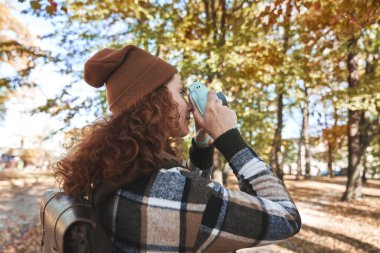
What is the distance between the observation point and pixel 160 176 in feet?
4.41

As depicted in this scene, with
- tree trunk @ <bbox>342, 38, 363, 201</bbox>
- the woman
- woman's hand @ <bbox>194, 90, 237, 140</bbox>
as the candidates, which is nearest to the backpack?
the woman

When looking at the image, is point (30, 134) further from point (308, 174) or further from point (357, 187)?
point (357, 187)

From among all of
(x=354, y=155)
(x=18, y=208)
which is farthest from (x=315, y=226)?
(x=18, y=208)

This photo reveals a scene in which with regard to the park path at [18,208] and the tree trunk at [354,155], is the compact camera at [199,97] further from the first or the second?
the tree trunk at [354,155]

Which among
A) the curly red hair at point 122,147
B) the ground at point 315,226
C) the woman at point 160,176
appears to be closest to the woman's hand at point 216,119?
the woman at point 160,176

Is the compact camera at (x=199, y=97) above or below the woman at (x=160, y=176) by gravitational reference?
above

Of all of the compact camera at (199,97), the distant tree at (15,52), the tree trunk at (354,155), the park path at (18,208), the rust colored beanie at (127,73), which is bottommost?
the park path at (18,208)

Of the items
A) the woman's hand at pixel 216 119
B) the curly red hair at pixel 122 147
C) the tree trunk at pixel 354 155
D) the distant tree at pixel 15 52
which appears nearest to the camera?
the curly red hair at pixel 122 147

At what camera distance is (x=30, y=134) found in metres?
30.4

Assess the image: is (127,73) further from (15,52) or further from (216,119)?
(15,52)

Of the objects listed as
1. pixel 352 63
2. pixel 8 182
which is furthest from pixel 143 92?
pixel 8 182

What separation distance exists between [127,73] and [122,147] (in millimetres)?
384

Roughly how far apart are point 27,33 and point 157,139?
1649 centimetres

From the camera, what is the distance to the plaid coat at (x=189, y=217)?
4.19 ft
